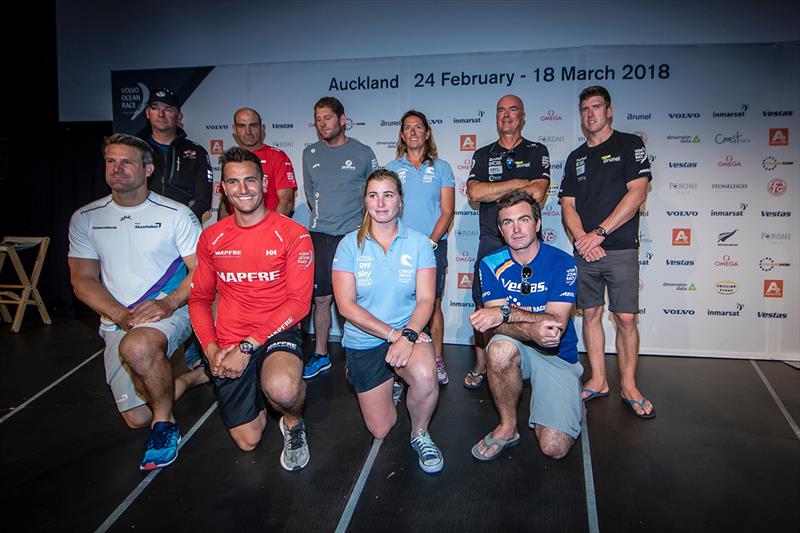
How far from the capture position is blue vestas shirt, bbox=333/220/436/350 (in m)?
2.37

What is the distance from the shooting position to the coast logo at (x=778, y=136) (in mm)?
3758

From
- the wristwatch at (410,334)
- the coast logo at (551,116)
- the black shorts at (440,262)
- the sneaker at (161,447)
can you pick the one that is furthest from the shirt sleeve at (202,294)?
the coast logo at (551,116)

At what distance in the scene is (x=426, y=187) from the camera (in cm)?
330

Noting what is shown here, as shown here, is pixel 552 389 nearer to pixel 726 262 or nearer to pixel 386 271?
pixel 386 271

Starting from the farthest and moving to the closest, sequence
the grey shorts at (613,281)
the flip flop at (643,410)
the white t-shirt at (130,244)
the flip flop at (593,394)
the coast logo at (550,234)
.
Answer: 1. the coast logo at (550,234)
2. the flip flop at (593,394)
3. the grey shorts at (613,281)
4. the flip flop at (643,410)
5. the white t-shirt at (130,244)

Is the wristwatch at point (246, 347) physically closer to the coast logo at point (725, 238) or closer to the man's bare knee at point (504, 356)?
the man's bare knee at point (504, 356)

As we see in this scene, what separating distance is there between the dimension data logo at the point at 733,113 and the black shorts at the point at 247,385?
363 cm

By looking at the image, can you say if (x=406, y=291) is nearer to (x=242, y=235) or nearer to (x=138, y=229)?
(x=242, y=235)

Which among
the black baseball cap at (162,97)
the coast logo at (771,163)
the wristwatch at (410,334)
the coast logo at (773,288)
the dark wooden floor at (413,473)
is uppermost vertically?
the black baseball cap at (162,97)

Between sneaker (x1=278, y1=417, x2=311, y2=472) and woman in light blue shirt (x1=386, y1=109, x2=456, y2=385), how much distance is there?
1.21 meters

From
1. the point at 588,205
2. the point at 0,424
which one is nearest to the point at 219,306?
the point at 0,424

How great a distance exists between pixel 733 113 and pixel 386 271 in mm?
3239

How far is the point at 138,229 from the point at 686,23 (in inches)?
173

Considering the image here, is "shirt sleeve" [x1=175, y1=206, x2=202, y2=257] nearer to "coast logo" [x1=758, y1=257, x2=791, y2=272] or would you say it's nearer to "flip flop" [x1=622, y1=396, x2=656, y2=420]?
"flip flop" [x1=622, y1=396, x2=656, y2=420]
